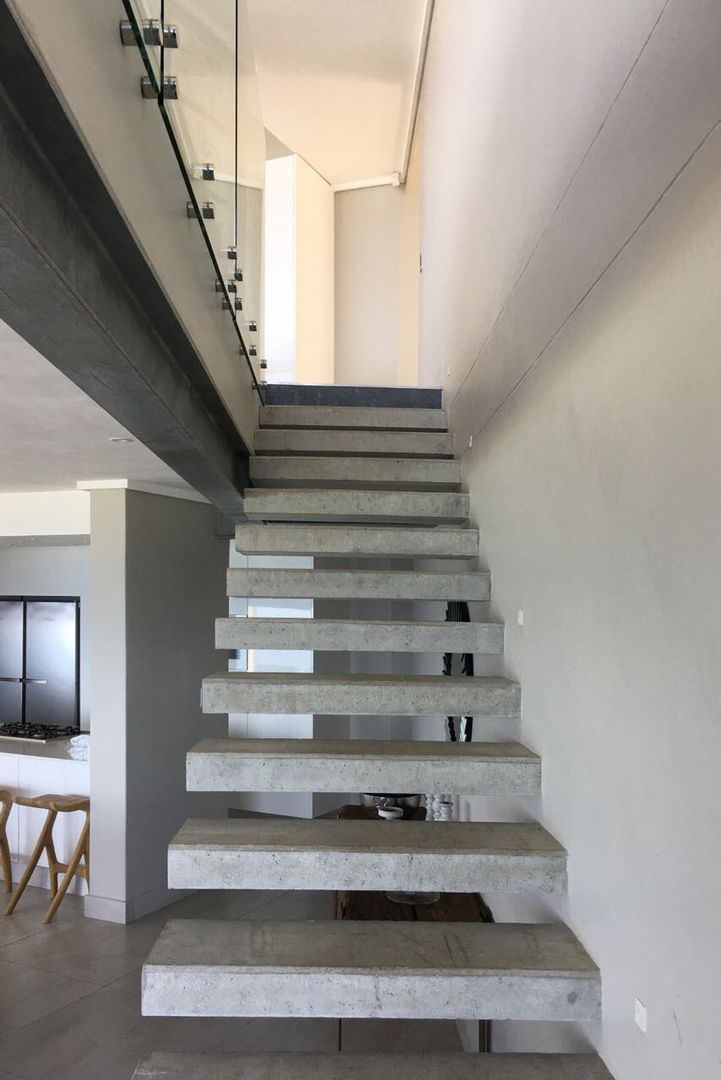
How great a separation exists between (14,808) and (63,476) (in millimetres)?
2841

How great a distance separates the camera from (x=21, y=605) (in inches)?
292

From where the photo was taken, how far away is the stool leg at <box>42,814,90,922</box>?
520cm

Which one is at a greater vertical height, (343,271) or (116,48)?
(343,271)

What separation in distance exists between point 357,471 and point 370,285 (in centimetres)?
527

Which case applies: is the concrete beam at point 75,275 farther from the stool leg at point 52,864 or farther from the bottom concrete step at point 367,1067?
the stool leg at point 52,864

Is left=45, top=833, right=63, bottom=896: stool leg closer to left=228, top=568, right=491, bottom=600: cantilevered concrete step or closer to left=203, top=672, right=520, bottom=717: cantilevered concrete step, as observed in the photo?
left=228, top=568, right=491, bottom=600: cantilevered concrete step

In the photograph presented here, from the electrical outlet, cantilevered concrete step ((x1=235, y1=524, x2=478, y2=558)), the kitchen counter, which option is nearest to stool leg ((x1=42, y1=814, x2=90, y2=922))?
the kitchen counter

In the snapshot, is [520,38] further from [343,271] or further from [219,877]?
[343,271]

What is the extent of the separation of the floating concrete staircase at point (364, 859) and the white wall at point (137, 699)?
216cm

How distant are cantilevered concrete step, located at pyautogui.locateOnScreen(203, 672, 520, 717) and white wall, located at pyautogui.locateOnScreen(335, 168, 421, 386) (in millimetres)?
6064

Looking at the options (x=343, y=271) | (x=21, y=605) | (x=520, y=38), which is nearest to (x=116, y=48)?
(x=520, y=38)

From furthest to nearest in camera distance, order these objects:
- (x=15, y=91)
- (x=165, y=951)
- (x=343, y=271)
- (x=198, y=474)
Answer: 1. (x=343, y=271)
2. (x=198, y=474)
3. (x=165, y=951)
4. (x=15, y=91)

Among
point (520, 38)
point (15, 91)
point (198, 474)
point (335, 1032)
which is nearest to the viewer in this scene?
point (15, 91)

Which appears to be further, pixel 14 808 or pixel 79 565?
pixel 79 565
